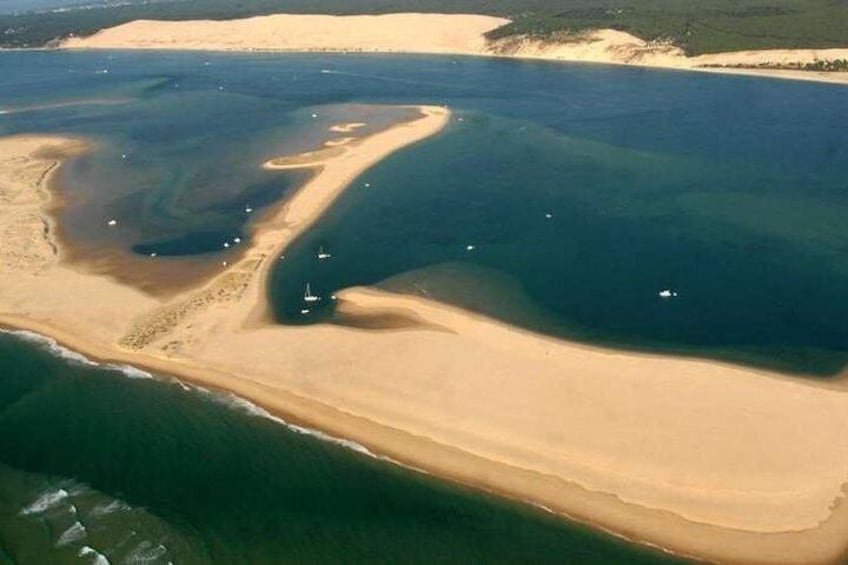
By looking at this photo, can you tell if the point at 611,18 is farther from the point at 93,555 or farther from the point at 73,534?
the point at 93,555

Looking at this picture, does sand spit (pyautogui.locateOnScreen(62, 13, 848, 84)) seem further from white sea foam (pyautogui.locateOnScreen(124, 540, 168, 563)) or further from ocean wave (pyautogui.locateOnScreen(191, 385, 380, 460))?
white sea foam (pyautogui.locateOnScreen(124, 540, 168, 563))

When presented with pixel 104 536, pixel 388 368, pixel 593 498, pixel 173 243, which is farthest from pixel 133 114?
pixel 593 498

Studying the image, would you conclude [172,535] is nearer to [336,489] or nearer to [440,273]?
[336,489]

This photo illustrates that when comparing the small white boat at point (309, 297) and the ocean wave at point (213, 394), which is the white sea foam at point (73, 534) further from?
the small white boat at point (309, 297)

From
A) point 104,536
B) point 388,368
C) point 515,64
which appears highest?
point 515,64

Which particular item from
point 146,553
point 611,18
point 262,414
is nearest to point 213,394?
point 262,414

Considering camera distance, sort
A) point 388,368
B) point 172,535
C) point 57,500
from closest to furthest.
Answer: point 172,535, point 57,500, point 388,368

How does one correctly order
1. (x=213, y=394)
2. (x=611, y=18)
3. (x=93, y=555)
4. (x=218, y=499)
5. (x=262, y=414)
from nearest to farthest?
1. (x=93, y=555)
2. (x=218, y=499)
3. (x=262, y=414)
4. (x=213, y=394)
5. (x=611, y=18)
